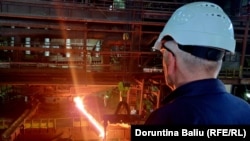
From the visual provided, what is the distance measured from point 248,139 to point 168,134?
0.34 m

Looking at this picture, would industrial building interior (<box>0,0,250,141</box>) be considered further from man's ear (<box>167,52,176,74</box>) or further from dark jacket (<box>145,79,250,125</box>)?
dark jacket (<box>145,79,250,125</box>)

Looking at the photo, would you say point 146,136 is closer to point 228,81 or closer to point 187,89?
point 187,89

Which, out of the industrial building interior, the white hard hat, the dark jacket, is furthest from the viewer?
the industrial building interior

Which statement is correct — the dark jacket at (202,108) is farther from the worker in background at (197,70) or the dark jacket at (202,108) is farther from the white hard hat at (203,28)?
the white hard hat at (203,28)

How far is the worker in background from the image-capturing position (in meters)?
1.03

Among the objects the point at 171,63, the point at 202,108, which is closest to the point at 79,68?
the point at 171,63

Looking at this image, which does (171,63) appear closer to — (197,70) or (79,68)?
(197,70)

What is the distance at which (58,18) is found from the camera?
7.25 m

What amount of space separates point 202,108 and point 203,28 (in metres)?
0.42

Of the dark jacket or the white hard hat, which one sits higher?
the white hard hat

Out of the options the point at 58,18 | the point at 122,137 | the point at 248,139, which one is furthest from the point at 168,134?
the point at 122,137

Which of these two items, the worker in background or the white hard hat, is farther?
the white hard hat

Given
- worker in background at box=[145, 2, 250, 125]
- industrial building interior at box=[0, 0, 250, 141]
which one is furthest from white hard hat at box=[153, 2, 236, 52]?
industrial building interior at box=[0, 0, 250, 141]

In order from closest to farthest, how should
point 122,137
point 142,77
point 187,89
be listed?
point 187,89 → point 142,77 → point 122,137
